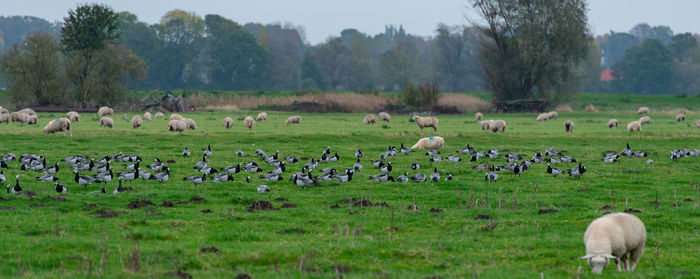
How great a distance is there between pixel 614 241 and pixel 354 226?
6021 millimetres

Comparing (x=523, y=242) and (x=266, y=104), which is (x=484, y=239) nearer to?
(x=523, y=242)

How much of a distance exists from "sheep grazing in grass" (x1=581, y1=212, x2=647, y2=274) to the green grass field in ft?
0.97

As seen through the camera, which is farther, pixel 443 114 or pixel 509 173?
pixel 443 114

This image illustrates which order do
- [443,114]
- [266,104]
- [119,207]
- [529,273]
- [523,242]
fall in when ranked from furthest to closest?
[266,104], [443,114], [119,207], [523,242], [529,273]

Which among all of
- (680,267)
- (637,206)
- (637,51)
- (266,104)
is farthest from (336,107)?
(637,51)

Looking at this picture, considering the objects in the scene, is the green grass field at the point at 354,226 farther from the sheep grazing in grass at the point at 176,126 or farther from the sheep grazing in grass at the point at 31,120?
the sheep grazing in grass at the point at 31,120

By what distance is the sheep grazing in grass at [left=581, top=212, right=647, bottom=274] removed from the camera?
11.3 m

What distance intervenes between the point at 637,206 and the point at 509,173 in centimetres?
731

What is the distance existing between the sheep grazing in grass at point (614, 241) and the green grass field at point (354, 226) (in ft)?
0.97

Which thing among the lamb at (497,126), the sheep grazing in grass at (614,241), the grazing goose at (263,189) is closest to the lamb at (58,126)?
the grazing goose at (263,189)

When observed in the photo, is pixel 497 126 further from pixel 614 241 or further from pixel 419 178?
pixel 614 241

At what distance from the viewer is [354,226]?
52.0ft

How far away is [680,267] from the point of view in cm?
1228

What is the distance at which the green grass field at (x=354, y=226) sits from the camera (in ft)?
39.6
